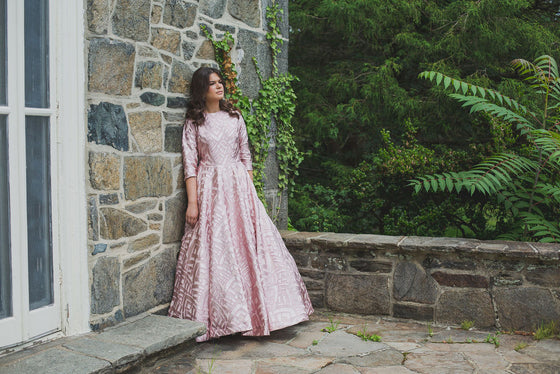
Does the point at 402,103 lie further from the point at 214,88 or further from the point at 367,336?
the point at 367,336

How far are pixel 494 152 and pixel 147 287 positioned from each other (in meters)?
3.01

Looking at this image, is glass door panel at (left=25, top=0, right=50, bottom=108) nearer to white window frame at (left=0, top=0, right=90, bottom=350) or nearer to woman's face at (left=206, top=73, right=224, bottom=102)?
white window frame at (left=0, top=0, right=90, bottom=350)

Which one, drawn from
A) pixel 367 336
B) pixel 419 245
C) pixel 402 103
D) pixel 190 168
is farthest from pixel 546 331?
pixel 402 103

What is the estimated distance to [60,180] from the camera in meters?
2.96

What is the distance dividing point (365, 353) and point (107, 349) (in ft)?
5.01

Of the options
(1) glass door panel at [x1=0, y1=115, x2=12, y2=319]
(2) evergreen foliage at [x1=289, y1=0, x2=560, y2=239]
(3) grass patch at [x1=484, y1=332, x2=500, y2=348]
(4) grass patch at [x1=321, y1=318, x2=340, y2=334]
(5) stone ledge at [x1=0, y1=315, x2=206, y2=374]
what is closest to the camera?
(5) stone ledge at [x1=0, y1=315, x2=206, y2=374]

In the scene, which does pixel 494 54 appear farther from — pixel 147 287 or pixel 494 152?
pixel 147 287

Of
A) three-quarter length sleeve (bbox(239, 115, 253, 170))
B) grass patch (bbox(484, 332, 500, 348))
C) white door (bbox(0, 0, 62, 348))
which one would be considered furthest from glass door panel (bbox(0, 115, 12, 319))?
grass patch (bbox(484, 332, 500, 348))

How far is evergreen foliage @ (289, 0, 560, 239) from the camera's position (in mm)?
4836

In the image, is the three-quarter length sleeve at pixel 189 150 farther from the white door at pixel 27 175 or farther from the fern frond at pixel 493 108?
the fern frond at pixel 493 108

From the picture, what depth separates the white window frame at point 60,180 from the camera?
275 cm

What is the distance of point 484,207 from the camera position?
185 inches

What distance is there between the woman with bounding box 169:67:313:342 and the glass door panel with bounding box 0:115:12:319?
1.18 m

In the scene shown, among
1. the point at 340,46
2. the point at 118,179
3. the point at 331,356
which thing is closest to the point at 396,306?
the point at 331,356
